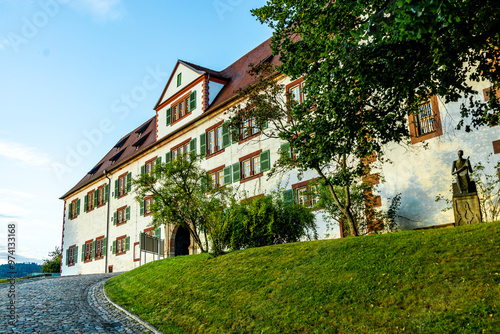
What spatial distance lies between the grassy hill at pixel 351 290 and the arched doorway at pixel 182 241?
16267mm

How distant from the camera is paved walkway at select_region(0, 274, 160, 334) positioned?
1014cm

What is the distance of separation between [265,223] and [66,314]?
8.20 m

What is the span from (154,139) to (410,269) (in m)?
28.7

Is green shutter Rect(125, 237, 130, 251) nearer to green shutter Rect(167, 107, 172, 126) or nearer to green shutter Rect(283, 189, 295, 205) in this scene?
green shutter Rect(167, 107, 172, 126)

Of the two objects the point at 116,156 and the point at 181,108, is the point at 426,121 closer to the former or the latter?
the point at 181,108

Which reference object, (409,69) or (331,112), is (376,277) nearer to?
(331,112)

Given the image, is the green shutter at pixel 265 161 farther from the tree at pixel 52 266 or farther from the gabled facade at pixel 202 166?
the tree at pixel 52 266

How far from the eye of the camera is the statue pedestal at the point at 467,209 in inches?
503

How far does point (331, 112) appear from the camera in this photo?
10.6 m

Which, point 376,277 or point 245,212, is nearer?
point 376,277

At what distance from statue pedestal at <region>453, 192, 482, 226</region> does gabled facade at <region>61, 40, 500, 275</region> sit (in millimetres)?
2776

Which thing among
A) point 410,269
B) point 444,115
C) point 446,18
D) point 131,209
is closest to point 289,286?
point 410,269

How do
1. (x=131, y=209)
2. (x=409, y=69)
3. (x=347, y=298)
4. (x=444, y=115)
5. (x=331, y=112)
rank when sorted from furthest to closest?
(x=131, y=209)
(x=444, y=115)
(x=331, y=112)
(x=409, y=69)
(x=347, y=298)

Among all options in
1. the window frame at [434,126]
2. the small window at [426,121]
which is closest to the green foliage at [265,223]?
the window frame at [434,126]
